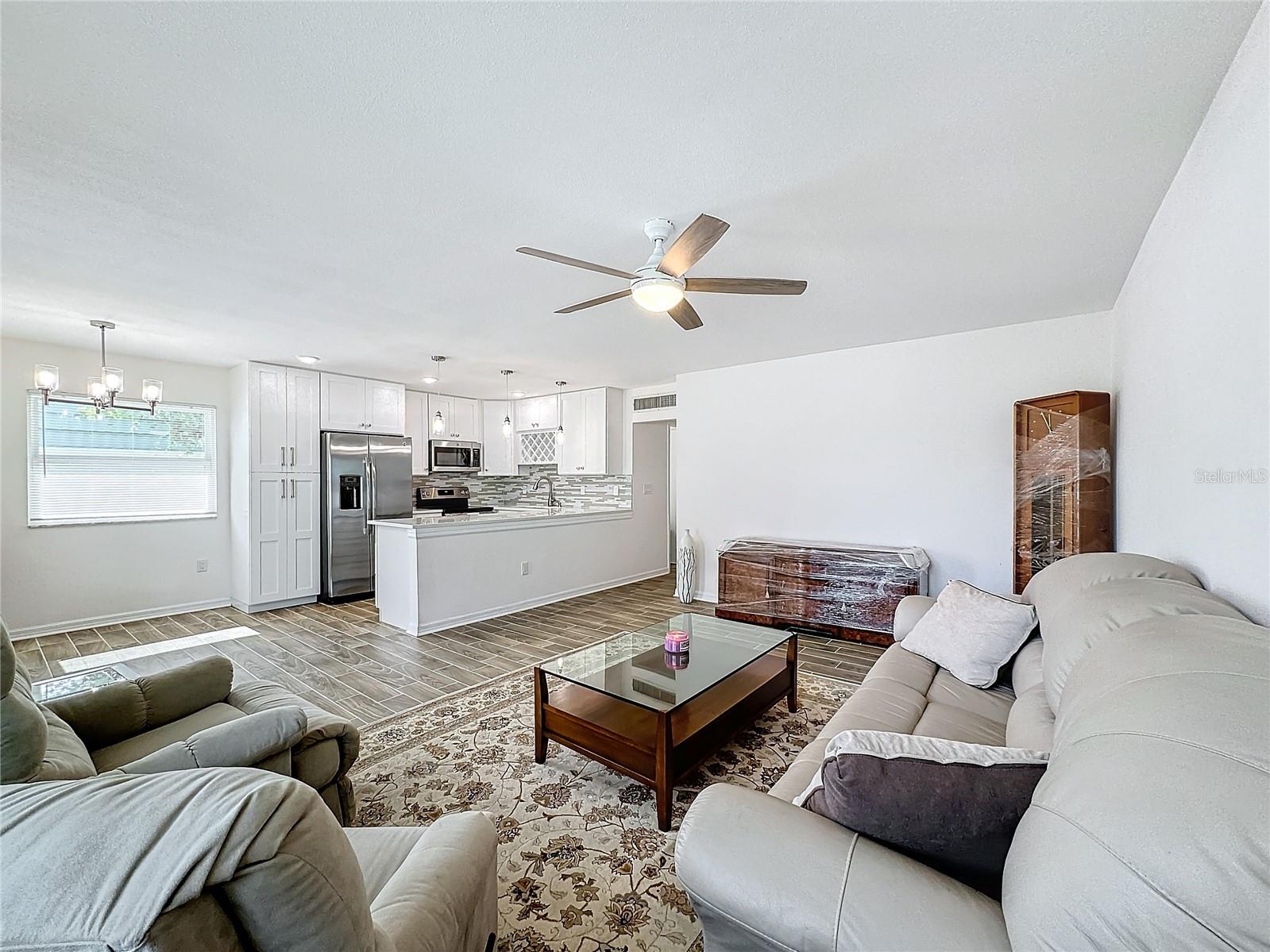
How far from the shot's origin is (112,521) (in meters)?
4.71

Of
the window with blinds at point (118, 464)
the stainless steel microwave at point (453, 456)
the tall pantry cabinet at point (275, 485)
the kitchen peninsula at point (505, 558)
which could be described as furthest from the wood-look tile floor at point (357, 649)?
the stainless steel microwave at point (453, 456)

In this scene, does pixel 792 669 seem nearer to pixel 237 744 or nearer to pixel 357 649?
pixel 237 744

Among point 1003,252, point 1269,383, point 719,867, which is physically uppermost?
point 1003,252

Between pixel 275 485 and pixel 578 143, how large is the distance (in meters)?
5.04

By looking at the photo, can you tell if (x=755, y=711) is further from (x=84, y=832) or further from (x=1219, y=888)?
(x=84, y=832)

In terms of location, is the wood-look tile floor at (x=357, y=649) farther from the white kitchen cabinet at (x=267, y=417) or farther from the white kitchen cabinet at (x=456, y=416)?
the white kitchen cabinet at (x=456, y=416)

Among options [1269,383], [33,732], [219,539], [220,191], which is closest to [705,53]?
[1269,383]

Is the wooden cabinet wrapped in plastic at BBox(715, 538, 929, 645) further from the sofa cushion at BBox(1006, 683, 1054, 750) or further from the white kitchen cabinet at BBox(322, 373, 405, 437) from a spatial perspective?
the white kitchen cabinet at BBox(322, 373, 405, 437)

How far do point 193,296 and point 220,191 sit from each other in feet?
5.38

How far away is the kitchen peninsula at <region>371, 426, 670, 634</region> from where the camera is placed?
4.40 m

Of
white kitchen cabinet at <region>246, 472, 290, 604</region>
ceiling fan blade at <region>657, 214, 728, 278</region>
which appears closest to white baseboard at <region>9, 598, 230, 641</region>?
white kitchen cabinet at <region>246, 472, 290, 604</region>

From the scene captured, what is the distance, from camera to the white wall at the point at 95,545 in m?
4.21

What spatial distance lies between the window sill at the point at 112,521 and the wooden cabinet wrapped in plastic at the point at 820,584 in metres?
5.17

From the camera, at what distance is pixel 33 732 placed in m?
1.00
